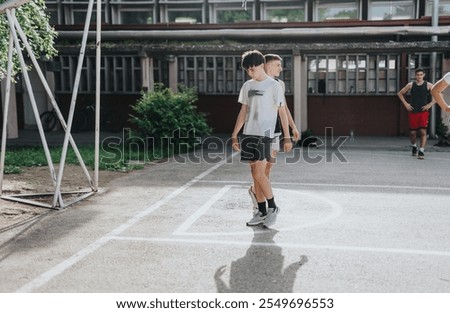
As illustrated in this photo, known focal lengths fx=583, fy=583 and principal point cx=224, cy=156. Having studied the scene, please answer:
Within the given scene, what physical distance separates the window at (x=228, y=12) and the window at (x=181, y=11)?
1.59 ft

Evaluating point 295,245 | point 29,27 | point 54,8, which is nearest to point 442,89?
point 295,245

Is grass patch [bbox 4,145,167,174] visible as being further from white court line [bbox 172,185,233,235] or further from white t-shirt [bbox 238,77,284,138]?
white t-shirt [bbox 238,77,284,138]

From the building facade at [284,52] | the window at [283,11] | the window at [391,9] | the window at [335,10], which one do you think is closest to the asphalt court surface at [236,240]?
the building facade at [284,52]

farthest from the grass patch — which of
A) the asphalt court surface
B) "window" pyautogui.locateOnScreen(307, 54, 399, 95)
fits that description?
"window" pyautogui.locateOnScreen(307, 54, 399, 95)

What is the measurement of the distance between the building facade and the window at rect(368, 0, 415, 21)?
0.12 ft

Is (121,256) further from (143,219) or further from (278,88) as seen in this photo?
(278,88)

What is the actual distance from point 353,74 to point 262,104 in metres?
13.6

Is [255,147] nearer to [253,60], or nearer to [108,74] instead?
[253,60]

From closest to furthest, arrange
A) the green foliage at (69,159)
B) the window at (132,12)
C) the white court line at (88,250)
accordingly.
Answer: the white court line at (88,250)
the green foliage at (69,159)
the window at (132,12)

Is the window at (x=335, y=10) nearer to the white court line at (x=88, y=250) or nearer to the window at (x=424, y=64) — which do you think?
the window at (x=424, y=64)

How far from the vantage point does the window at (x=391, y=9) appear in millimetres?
22219

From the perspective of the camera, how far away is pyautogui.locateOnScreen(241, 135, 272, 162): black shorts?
23.9 ft

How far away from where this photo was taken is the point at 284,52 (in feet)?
63.7

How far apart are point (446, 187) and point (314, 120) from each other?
34.8 feet
